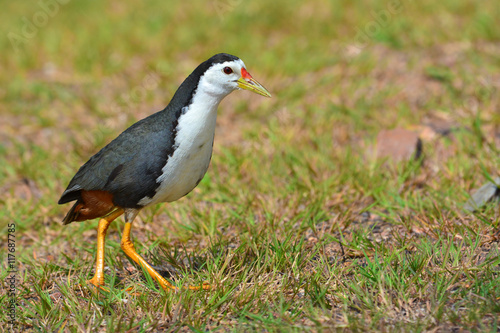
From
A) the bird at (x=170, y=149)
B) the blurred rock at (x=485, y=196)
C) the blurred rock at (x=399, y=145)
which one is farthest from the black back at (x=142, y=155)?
the blurred rock at (x=399, y=145)

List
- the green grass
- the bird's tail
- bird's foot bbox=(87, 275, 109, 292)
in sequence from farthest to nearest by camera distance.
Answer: the bird's tail < bird's foot bbox=(87, 275, 109, 292) < the green grass

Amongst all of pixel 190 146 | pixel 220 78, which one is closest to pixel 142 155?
pixel 190 146

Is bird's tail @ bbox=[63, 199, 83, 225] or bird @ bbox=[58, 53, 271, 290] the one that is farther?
bird's tail @ bbox=[63, 199, 83, 225]

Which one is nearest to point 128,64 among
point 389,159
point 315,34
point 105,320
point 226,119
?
point 226,119

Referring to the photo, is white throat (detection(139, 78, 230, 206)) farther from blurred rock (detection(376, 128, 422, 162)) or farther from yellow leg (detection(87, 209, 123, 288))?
blurred rock (detection(376, 128, 422, 162))

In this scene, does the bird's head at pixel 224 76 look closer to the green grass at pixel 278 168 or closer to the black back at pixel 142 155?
the black back at pixel 142 155

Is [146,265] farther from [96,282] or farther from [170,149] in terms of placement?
[170,149]

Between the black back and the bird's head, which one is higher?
the bird's head

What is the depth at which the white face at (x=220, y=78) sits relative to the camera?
3.32 m

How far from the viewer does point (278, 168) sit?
5.00 m

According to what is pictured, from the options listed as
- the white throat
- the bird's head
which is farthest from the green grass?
the bird's head

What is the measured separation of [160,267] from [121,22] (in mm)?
5139

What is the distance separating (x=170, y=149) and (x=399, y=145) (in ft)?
7.76

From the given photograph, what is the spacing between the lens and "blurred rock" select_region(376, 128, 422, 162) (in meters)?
4.89
